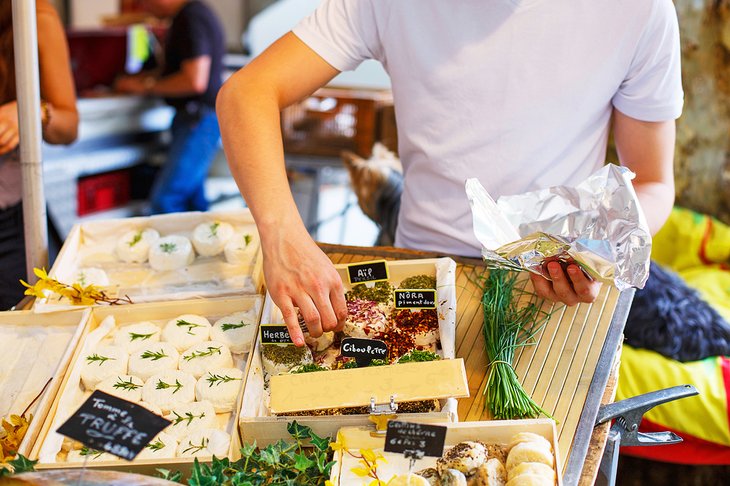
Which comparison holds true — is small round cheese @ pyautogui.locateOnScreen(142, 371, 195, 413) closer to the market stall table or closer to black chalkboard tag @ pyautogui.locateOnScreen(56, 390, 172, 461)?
black chalkboard tag @ pyautogui.locateOnScreen(56, 390, 172, 461)

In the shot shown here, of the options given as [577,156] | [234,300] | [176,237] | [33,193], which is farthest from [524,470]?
[33,193]

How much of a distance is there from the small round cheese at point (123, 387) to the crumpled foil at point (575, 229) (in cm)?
66

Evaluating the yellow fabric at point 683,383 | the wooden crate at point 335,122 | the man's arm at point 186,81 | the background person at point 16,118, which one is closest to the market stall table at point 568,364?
the yellow fabric at point 683,383

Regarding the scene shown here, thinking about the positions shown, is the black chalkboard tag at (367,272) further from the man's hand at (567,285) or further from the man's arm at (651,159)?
the man's arm at (651,159)

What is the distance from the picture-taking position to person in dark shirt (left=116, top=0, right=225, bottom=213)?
412cm

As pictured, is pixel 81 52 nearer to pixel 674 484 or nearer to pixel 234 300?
pixel 234 300

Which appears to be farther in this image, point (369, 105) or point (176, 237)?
point (369, 105)

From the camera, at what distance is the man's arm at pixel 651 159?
156 centimetres

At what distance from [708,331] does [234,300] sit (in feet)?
6.02

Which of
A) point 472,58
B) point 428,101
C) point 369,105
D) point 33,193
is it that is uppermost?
point 472,58

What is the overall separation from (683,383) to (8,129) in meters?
2.20

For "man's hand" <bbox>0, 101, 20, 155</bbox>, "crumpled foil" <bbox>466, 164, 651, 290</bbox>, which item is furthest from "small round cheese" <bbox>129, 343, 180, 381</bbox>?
"man's hand" <bbox>0, 101, 20, 155</bbox>

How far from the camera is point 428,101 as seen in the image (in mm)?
1654

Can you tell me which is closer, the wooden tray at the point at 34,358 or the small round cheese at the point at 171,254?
the wooden tray at the point at 34,358
